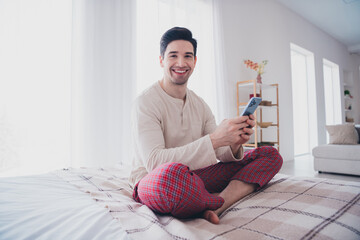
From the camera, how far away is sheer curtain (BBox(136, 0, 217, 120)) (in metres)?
2.58

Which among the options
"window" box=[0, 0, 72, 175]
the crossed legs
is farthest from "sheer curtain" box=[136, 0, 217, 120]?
the crossed legs

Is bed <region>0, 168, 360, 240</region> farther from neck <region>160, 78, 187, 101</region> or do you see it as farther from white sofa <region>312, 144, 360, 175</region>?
white sofa <region>312, 144, 360, 175</region>

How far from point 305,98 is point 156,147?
219 inches

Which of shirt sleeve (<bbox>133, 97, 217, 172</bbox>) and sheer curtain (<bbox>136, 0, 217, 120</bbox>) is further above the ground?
sheer curtain (<bbox>136, 0, 217, 120</bbox>)

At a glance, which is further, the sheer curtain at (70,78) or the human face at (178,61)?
the sheer curtain at (70,78)

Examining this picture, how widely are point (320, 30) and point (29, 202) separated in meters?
7.02

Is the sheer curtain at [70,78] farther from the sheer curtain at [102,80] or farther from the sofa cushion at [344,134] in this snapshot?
the sofa cushion at [344,134]

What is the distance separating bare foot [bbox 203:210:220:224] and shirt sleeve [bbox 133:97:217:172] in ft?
0.69

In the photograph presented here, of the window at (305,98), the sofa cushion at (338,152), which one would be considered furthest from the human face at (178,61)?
the window at (305,98)

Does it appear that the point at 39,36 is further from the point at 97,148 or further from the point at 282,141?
the point at 282,141

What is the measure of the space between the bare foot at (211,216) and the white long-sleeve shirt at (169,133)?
0.21 meters

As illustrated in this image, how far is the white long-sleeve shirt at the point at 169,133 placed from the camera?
3.21 ft

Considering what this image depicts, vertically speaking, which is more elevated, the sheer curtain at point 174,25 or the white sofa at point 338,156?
the sheer curtain at point 174,25

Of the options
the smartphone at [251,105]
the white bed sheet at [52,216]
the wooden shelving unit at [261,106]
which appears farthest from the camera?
the wooden shelving unit at [261,106]
